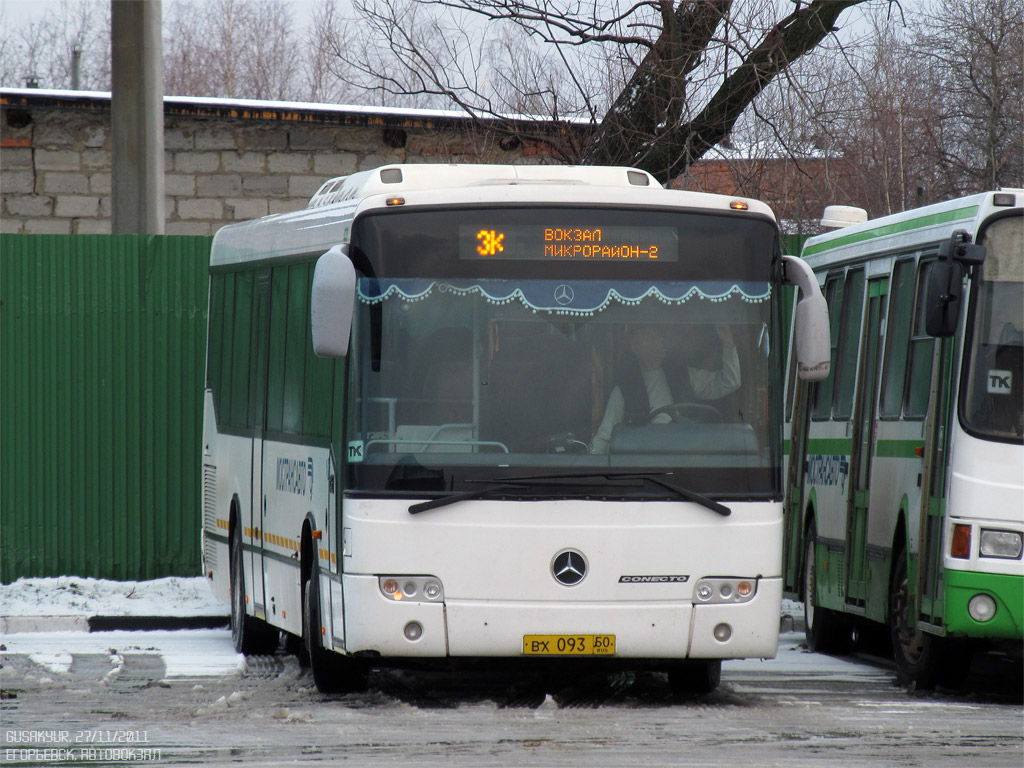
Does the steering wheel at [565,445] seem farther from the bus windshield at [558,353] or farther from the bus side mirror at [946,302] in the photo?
the bus side mirror at [946,302]

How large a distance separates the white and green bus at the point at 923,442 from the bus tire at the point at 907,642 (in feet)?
0.04

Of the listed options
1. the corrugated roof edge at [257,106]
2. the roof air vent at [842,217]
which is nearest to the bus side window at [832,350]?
the roof air vent at [842,217]

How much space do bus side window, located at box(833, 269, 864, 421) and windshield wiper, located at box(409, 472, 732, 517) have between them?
357 cm

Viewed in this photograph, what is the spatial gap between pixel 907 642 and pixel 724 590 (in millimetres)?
2254

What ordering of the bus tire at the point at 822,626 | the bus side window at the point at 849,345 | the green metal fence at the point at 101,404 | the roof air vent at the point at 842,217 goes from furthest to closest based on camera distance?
1. the green metal fence at the point at 101,404
2. the roof air vent at the point at 842,217
3. the bus tire at the point at 822,626
4. the bus side window at the point at 849,345

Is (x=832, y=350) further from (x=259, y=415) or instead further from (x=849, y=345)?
(x=259, y=415)

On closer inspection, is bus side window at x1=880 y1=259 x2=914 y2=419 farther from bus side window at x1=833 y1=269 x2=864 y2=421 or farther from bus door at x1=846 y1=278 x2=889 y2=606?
bus side window at x1=833 y1=269 x2=864 y2=421

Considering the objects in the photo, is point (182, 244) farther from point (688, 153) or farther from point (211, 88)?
point (211, 88)

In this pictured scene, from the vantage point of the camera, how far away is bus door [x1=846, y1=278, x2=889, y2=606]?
11.5 m

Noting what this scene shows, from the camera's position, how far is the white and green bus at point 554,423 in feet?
28.5

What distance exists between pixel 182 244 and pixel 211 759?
26.4 feet

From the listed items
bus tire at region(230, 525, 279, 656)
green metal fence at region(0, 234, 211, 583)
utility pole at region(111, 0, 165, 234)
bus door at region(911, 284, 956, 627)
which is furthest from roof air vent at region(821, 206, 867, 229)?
utility pole at region(111, 0, 165, 234)

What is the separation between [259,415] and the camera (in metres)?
11.3

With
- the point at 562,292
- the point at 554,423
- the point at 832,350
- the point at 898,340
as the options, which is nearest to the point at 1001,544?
the point at 898,340
